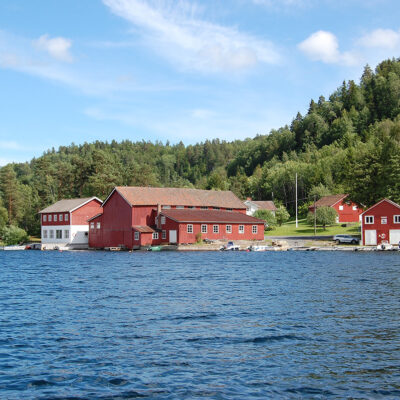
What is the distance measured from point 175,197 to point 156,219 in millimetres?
6869

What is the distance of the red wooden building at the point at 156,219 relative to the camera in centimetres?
7162

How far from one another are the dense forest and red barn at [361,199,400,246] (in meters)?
3.66

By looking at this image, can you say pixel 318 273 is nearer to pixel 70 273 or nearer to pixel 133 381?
pixel 70 273

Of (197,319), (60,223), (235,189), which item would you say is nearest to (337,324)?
(197,319)

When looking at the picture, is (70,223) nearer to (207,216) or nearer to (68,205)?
(68,205)

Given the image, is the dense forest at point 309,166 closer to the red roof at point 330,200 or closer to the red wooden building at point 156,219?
the red roof at point 330,200

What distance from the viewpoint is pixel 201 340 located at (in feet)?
56.5

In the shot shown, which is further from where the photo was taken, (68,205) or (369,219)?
(68,205)

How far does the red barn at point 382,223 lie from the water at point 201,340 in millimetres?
35596

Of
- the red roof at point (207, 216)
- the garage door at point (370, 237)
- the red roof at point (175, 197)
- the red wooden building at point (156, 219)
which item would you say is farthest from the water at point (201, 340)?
the red roof at point (175, 197)

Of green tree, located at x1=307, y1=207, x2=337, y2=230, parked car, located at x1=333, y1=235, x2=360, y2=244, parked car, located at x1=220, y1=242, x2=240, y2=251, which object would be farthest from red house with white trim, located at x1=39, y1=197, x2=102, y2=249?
parked car, located at x1=333, y1=235, x2=360, y2=244

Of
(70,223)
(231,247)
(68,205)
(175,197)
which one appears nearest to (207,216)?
(175,197)

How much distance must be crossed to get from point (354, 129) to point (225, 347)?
529 ft

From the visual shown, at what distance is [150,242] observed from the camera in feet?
237
